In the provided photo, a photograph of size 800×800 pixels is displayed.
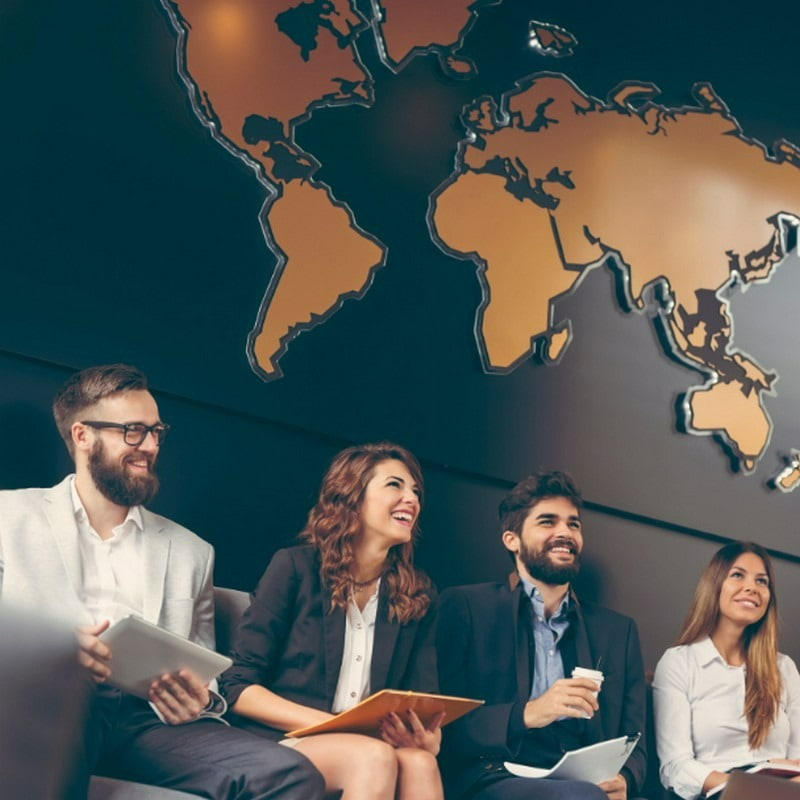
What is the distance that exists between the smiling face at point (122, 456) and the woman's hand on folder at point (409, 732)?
0.87 meters

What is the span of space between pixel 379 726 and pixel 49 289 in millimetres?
1510

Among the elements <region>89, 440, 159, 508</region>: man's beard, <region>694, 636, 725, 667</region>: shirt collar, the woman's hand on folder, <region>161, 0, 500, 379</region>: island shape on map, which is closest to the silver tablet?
the woman's hand on folder

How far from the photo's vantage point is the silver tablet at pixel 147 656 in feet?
8.20

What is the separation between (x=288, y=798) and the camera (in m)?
2.60

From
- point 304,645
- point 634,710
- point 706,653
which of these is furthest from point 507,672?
point 706,653

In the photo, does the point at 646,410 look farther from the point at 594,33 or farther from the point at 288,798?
the point at 288,798

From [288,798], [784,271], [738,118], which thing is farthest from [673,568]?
[288,798]

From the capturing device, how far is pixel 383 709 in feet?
9.27

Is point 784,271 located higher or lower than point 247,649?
higher

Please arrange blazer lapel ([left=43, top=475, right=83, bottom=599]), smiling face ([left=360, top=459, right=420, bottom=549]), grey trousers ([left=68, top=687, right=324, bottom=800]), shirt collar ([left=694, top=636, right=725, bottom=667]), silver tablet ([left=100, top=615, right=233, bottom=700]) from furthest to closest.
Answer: shirt collar ([left=694, top=636, right=725, bottom=667]), smiling face ([left=360, top=459, right=420, bottom=549]), blazer lapel ([left=43, top=475, right=83, bottom=599]), grey trousers ([left=68, top=687, right=324, bottom=800]), silver tablet ([left=100, top=615, right=233, bottom=700])

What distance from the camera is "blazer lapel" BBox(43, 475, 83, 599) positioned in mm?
3031

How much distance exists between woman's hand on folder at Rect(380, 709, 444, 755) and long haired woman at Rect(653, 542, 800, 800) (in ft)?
3.34

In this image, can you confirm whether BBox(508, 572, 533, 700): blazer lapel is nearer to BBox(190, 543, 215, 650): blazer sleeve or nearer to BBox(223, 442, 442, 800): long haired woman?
BBox(223, 442, 442, 800): long haired woman

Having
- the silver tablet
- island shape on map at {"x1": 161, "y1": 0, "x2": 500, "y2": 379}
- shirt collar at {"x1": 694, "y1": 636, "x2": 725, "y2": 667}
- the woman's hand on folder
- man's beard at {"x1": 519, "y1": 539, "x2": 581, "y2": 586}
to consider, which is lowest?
the woman's hand on folder
